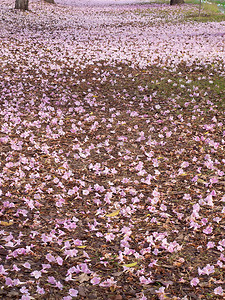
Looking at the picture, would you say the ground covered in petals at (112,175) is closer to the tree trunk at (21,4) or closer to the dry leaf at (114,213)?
the dry leaf at (114,213)

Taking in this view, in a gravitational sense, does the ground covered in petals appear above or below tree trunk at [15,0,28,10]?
below

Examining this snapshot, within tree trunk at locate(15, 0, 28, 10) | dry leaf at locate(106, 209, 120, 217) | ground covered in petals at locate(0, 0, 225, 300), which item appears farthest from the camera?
tree trunk at locate(15, 0, 28, 10)

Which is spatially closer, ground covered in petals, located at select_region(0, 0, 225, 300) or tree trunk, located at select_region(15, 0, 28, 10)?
ground covered in petals, located at select_region(0, 0, 225, 300)

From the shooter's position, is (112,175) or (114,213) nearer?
(114,213)

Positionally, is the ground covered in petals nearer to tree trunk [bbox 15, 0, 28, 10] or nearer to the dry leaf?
the dry leaf

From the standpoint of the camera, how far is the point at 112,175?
6254mm

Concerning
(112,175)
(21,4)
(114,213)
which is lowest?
(114,213)

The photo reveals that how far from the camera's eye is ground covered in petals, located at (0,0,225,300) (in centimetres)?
400

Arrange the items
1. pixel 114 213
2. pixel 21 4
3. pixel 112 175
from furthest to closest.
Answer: pixel 21 4, pixel 112 175, pixel 114 213

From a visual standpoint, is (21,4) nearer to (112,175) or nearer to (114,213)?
(112,175)

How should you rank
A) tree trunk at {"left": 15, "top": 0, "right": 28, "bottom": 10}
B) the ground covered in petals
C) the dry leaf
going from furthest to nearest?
tree trunk at {"left": 15, "top": 0, "right": 28, "bottom": 10} → the dry leaf → the ground covered in petals

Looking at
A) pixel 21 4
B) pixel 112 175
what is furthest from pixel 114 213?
pixel 21 4

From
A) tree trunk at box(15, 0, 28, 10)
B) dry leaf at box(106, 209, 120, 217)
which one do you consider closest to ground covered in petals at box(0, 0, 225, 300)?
dry leaf at box(106, 209, 120, 217)

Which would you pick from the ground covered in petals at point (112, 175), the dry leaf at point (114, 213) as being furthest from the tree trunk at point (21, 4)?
the dry leaf at point (114, 213)
